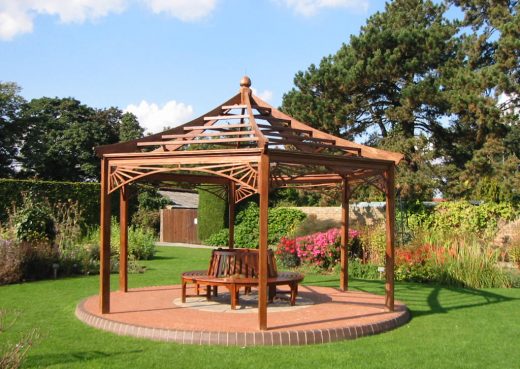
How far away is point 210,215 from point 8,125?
17.3m

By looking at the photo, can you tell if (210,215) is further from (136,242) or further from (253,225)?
(136,242)

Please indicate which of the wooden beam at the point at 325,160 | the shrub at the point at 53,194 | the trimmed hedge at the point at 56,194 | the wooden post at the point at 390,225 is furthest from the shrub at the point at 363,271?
the trimmed hedge at the point at 56,194

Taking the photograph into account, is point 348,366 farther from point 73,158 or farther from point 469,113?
point 73,158

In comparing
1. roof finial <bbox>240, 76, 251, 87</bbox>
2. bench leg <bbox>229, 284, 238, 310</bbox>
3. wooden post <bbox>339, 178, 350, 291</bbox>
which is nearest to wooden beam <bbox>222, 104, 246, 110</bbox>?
roof finial <bbox>240, 76, 251, 87</bbox>

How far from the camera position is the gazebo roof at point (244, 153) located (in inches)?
279

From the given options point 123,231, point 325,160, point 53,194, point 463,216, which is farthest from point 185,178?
point 463,216

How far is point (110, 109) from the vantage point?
4097cm

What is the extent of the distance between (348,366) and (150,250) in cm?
1324

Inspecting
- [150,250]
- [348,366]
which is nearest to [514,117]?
[150,250]

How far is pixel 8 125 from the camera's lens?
35438 mm

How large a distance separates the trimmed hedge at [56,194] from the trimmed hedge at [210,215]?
4453mm

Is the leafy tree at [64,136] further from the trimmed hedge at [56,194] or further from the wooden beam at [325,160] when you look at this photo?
the wooden beam at [325,160]

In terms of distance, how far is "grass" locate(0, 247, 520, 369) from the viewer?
19.2 feet

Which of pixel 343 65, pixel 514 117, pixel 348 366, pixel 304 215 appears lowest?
pixel 348 366
